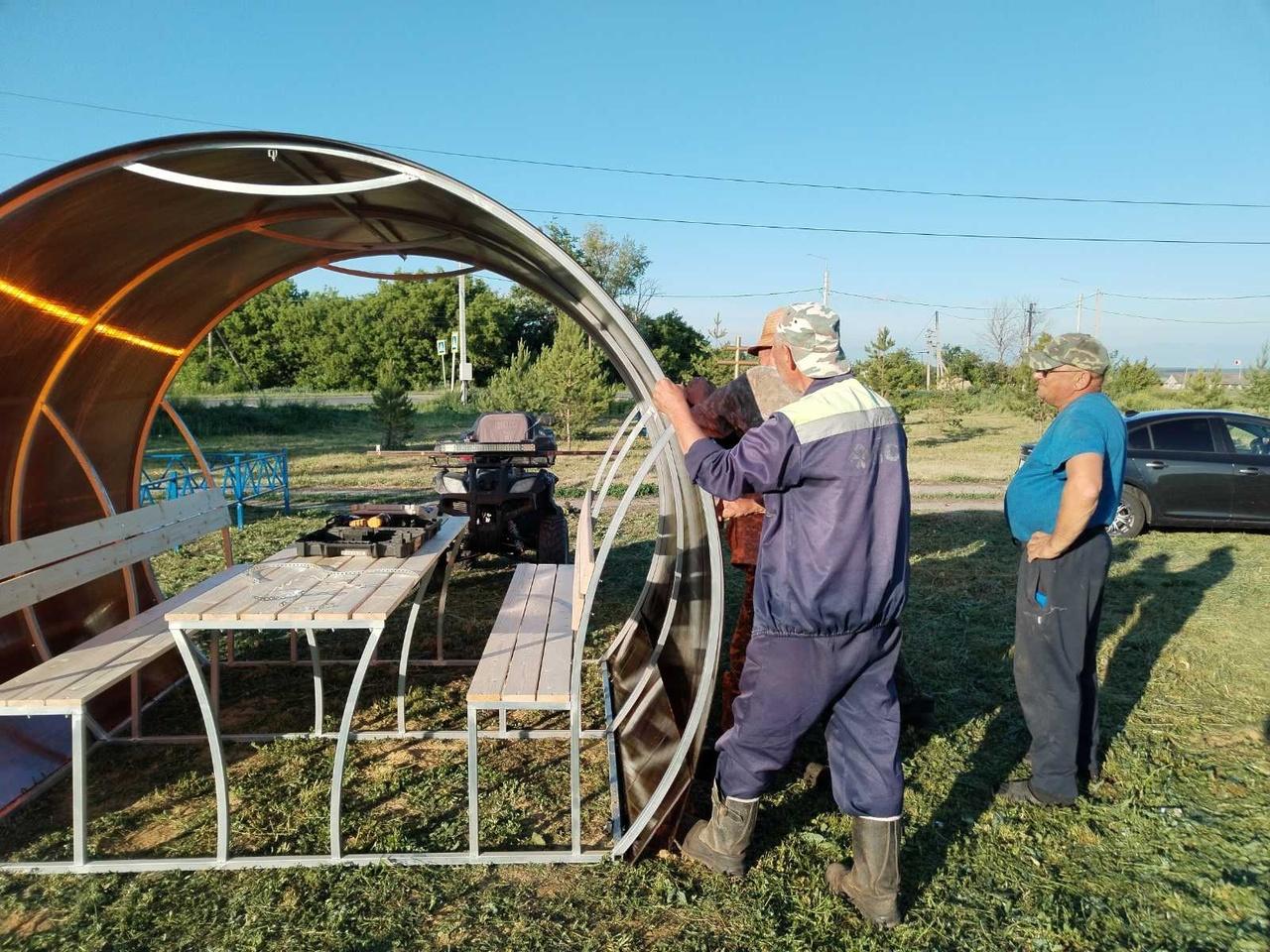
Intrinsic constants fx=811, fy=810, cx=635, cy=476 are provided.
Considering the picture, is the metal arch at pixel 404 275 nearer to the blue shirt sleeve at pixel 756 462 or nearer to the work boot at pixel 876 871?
the blue shirt sleeve at pixel 756 462

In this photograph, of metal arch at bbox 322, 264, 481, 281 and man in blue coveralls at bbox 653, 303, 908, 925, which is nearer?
man in blue coveralls at bbox 653, 303, 908, 925

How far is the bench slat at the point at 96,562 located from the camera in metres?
3.62

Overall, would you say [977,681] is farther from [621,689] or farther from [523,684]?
[523,684]

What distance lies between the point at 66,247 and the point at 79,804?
246 centimetres

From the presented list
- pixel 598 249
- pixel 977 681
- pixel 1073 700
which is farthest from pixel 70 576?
pixel 598 249

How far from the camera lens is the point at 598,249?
52188 mm

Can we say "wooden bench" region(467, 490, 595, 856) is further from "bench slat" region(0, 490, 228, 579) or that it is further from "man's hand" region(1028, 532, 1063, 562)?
"bench slat" region(0, 490, 228, 579)

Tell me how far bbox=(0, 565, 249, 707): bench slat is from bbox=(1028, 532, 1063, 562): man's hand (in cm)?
361

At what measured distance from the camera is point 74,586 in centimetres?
418

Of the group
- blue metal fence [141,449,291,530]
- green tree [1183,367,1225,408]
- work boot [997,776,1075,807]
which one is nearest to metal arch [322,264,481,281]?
work boot [997,776,1075,807]

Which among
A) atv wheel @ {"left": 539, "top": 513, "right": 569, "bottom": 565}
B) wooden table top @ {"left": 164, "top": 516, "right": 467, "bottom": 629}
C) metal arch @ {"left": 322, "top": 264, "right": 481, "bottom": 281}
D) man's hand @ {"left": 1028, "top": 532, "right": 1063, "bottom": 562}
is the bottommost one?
Result: atv wheel @ {"left": 539, "top": 513, "right": 569, "bottom": 565}

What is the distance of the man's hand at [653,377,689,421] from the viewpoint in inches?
108

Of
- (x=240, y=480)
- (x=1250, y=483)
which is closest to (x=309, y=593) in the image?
(x=240, y=480)

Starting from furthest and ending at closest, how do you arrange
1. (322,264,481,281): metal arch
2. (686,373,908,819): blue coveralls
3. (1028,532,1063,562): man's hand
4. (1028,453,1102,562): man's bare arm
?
(322,264,481,281): metal arch, (1028,532,1063,562): man's hand, (1028,453,1102,562): man's bare arm, (686,373,908,819): blue coveralls
